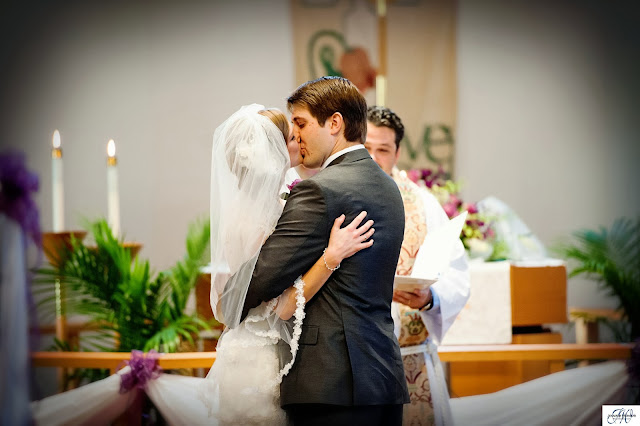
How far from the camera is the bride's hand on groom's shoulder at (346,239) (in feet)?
7.09

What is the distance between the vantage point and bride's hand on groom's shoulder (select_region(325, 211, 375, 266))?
85.1 inches

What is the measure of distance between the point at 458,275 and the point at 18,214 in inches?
77.8

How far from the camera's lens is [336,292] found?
2.23 meters

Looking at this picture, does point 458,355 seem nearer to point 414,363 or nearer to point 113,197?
point 414,363

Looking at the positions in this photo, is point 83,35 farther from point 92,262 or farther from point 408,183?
point 408,183

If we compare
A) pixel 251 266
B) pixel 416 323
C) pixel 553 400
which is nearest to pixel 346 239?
pixel 251 266

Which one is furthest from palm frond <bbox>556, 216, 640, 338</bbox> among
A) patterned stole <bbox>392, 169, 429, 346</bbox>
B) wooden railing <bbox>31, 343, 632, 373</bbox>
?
patterned stole <bbox>392, 169, 429, 346</bbox>

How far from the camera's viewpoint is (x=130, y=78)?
5.91 m

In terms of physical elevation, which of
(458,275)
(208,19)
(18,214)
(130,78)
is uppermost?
(208,19)

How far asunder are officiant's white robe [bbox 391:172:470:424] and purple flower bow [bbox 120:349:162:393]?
1111 mm

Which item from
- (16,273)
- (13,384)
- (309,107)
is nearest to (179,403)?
(13,384)

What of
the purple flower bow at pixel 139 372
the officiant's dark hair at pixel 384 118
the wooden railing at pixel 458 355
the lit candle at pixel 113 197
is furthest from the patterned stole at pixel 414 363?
the lit candle at pixel 113 197

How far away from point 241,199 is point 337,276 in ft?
1.31

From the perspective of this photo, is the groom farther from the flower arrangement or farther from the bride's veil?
the flower arrangement
